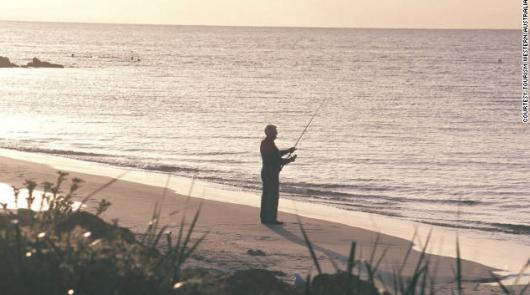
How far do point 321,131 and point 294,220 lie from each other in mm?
23742

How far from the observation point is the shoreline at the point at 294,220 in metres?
14.0

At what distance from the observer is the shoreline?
14.0m

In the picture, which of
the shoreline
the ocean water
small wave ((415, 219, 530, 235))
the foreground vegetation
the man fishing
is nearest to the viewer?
the foreground vegetation

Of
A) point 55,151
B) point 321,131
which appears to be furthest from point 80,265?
point 321,131

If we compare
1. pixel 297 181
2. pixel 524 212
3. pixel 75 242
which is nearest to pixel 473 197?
pixel 524 212

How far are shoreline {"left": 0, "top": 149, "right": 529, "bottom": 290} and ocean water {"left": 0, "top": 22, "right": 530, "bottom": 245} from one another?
3.90ft

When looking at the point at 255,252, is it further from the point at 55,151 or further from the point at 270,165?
the point at 55,151

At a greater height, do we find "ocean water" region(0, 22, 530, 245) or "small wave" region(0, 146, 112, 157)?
"ocean water" region(0, 22, 530, 245)

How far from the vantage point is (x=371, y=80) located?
83.9 meters

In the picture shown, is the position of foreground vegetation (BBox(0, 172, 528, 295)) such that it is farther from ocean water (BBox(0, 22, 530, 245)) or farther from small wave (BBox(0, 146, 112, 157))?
small wave (BBox(0, 146, 112, 157))

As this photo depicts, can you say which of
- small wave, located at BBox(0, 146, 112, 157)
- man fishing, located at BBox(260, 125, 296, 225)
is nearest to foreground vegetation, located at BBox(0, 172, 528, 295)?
man fishing, located at BBox(260, 125, 296, 225)

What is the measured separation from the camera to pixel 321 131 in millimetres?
39750

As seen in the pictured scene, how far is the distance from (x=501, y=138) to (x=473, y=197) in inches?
606

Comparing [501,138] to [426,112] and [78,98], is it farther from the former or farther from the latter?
[78,98]
